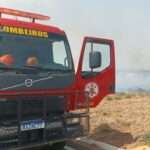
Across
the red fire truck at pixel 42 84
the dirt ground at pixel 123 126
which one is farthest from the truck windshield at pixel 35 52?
the dirt ground at pixel 123 126

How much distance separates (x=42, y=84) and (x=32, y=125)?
35.6 inches

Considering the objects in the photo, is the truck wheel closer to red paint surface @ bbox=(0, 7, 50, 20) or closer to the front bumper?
the front bumper

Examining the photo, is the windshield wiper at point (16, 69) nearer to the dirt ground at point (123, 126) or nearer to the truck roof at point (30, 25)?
the truck roof at point (30, 25)

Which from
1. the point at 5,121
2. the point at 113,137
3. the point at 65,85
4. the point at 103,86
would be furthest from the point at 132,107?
the point at 5,121

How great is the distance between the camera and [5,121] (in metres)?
10.2

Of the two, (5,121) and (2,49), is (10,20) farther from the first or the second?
(5,121)

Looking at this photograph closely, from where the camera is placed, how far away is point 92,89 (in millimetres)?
12055

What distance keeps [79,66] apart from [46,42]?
0.94m

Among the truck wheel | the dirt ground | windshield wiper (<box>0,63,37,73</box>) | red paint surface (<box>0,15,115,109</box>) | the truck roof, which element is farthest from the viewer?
the dirt ground

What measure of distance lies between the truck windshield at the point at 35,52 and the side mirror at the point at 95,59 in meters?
0.48

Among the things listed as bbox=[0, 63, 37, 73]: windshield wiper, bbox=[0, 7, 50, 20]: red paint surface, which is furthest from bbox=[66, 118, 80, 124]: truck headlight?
bbox=[0, 7, 50, 20]: red paint surface

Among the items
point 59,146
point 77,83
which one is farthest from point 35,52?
point 59,146

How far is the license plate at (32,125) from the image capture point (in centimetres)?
1045

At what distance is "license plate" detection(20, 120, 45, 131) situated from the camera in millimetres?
10445
